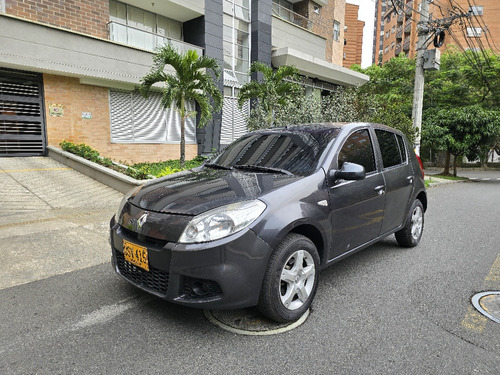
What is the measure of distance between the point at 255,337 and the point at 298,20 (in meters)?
21.6

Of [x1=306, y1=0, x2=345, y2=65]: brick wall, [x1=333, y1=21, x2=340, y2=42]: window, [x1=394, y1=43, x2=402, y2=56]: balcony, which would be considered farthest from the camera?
[x1=394, y1=43, x2=402, y2=56]: balcony

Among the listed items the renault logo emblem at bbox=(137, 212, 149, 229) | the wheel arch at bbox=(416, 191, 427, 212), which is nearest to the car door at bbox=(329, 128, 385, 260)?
the wheel arch at bbox=(416, 191, 427, 212)

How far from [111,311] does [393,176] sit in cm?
323

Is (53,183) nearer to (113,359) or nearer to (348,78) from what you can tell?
(113,359)

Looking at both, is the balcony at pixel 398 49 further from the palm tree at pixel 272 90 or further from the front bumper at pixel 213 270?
the front bumper at pixel 213 270

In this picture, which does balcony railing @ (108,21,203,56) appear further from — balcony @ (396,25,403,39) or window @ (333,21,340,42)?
balcony @ (396,25,403,39)

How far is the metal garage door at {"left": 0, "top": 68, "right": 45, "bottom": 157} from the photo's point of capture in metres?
10.4

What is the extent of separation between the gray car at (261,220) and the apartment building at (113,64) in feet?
30.8

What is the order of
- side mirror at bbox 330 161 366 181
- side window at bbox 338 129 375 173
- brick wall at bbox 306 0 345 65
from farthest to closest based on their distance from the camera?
brick wall at bbox 306 0 345 65
side window at bbox 338 129 375 173
side mirror at bbox 330 161 366 181

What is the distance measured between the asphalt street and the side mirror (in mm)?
1100

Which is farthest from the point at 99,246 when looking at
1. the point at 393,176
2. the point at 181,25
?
the point at 181,25

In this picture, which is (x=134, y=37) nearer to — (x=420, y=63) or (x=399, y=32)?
(x=420, y=63)

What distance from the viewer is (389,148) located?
4160mm

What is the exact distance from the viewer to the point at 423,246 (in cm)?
486
